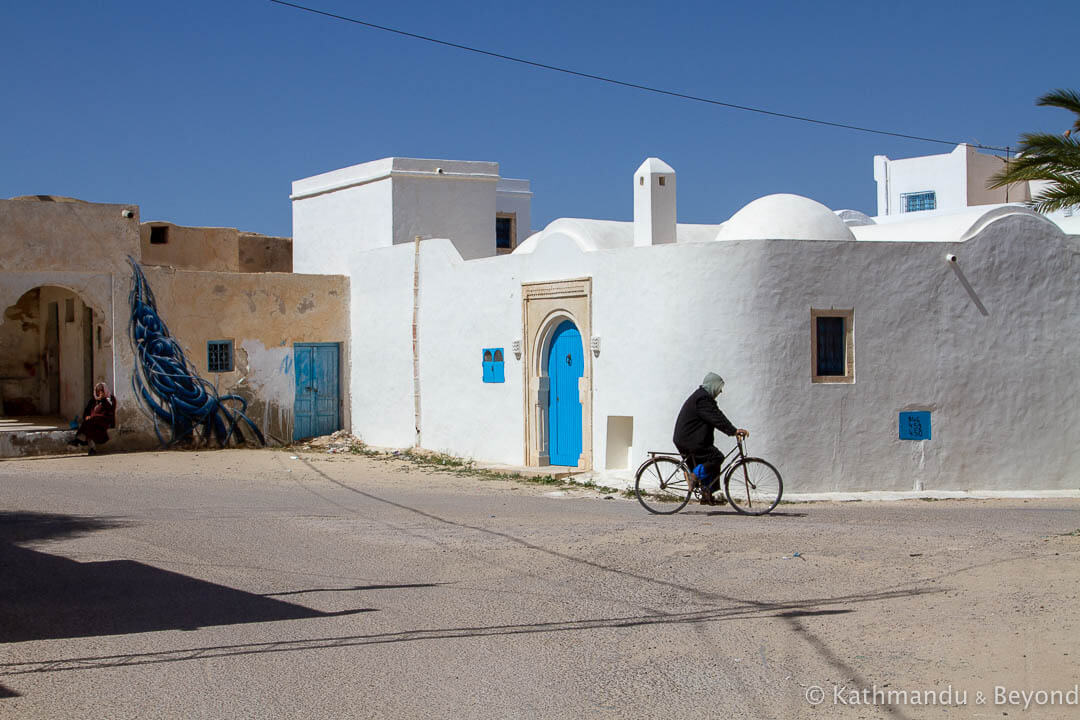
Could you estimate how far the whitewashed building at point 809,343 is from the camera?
48.5 ft

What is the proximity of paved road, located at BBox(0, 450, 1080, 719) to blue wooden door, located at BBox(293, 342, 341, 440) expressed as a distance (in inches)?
362

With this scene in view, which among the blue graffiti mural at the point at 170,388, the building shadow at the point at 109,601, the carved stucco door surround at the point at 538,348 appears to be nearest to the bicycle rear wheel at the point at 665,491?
the carved stucco door surround at the point at 538,348

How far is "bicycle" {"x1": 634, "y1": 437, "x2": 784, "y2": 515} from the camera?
12.6 m

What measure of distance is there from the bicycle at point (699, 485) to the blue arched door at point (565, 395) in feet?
7.93

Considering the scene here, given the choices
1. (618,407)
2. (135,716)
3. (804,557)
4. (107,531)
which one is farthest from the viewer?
(618,407)

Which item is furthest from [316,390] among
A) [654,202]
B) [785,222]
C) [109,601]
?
[109,601]

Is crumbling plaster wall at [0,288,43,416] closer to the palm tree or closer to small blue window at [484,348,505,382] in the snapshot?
small blue window at [484,348,505,382]

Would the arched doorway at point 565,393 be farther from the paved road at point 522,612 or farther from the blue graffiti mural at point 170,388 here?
the blue graffiti mural at point 170,388

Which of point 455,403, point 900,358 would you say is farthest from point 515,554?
point 455,403

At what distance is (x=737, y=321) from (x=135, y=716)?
10.9 meters

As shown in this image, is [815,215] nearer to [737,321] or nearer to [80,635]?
[737,321]

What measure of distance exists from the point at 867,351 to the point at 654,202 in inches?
160

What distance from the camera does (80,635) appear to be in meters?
6.76

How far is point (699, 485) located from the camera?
1252cm
